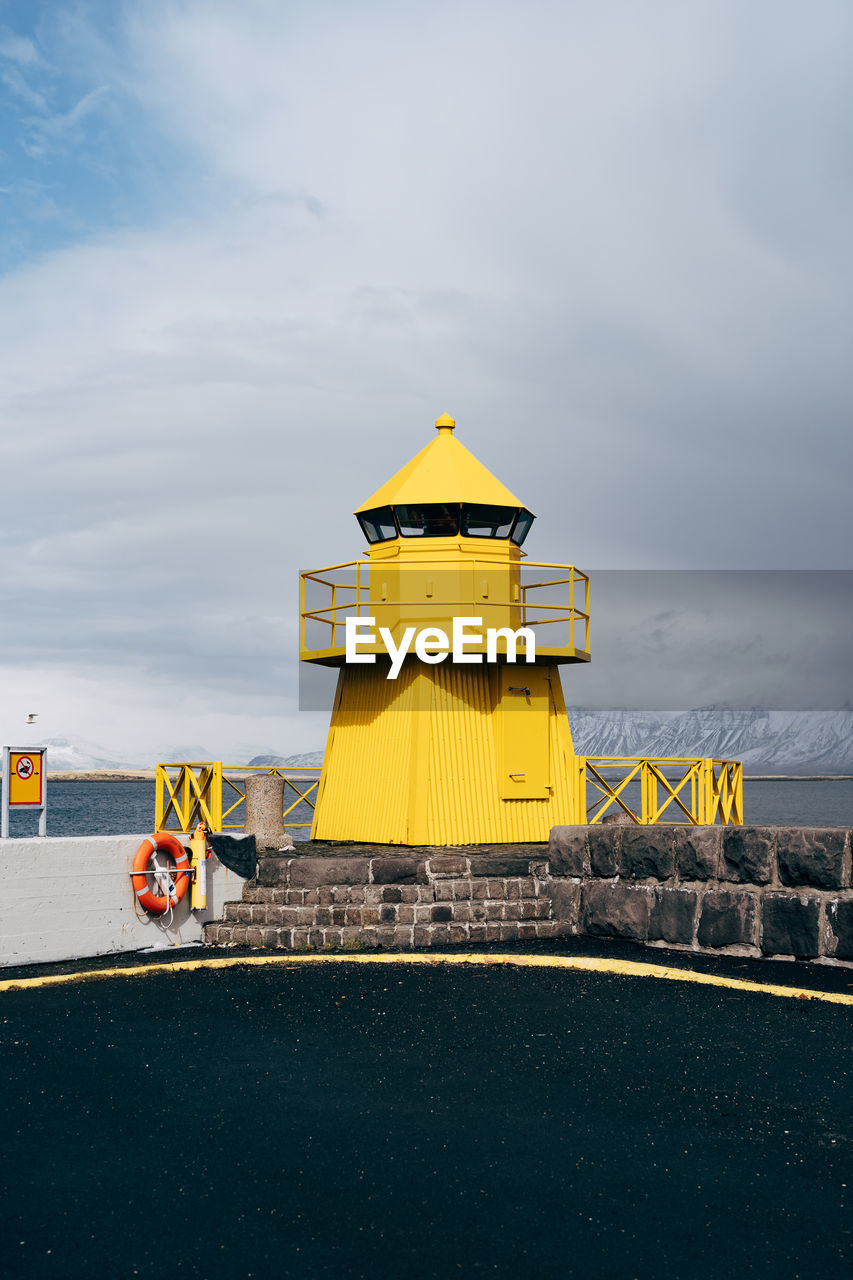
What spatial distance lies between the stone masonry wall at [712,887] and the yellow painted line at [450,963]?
1.04 metres

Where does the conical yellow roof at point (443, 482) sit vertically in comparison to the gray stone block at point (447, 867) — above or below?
above

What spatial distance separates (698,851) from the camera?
12.1 metres

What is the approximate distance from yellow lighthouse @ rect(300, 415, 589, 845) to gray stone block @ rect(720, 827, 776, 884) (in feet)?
15.0

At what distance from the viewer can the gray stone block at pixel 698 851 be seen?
1197 cm

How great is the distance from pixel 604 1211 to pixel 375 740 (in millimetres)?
11200

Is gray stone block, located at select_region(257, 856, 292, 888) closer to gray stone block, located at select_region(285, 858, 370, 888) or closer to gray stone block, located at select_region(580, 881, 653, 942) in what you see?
gray stone block, located at select_region(285, 858, 370, 888)

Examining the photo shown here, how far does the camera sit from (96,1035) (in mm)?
8742

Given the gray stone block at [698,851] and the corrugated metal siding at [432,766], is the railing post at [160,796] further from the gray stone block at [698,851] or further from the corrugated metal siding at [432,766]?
the gray stone block at [698,851]

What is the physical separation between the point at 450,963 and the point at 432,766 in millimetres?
4247

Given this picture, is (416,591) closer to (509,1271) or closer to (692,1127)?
(692,1127)

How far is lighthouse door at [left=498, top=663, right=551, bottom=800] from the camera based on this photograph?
1608 centimetres

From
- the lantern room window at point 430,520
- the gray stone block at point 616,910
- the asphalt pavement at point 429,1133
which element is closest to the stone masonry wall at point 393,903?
the gray stone block at point 616,910

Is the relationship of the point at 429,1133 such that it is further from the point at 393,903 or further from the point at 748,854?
the point at 393,903

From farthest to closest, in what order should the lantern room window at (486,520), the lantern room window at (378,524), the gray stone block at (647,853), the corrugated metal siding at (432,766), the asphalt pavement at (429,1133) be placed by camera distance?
the lantern room window at (378,524) < the lantern room window at (486,520) < the corrugated metal siding at (432,766) < the gray stone block at (647,853) < the asphalt pavement at (429,1133)
